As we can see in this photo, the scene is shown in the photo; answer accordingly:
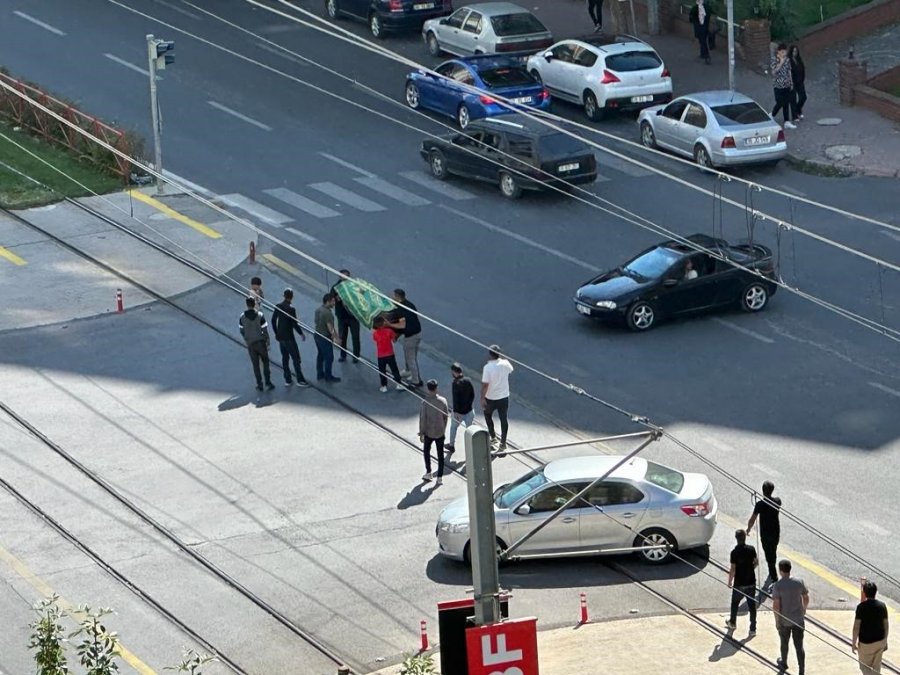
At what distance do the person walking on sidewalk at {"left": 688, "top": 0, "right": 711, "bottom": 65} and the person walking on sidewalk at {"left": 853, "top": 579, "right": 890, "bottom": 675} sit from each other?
81.2 feet

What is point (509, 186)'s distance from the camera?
1314 inches

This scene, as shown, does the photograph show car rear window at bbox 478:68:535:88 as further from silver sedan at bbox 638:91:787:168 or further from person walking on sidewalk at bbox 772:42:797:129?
person walking on sidewalk at bbox 772:42:797:129

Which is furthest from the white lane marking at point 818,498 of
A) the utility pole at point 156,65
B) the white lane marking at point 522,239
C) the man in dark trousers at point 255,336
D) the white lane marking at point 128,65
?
the white lane marking at point 128,65

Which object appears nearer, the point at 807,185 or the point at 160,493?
the point at 160,493

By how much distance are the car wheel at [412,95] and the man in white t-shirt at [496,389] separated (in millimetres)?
15638

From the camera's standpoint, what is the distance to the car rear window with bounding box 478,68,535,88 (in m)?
37.5

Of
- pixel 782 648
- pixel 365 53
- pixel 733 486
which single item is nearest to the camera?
pixel 782 648

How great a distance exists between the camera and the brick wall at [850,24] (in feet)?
135

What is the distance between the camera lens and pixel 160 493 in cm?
2270

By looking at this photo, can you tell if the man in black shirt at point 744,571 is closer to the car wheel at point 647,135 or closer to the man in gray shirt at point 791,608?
the man in gray shirt at point 791,608

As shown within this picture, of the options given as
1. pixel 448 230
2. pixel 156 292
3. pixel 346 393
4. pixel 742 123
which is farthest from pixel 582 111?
pixel 346 393

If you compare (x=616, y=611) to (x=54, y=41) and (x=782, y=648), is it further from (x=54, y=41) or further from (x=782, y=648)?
(x=54, y=41)

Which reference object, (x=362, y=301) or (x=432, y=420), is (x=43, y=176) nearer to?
(x=362, y=301)

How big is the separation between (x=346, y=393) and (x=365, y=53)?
1781cm
